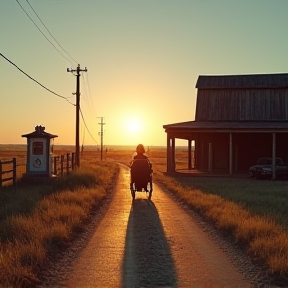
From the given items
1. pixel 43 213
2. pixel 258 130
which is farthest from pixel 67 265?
pixel 258 130

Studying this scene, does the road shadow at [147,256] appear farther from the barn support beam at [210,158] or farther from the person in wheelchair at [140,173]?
the barn support beam at [210,158]

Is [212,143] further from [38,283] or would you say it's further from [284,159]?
[38,283]

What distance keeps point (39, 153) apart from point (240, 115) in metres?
18.8

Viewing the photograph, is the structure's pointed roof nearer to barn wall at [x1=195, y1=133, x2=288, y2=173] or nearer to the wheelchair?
the wheelchair

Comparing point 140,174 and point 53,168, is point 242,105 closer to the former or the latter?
point 53,168

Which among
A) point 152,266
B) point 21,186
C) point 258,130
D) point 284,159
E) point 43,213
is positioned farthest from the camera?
point 284,159

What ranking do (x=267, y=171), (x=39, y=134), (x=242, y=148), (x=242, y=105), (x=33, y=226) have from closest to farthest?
(x=33, y=226), (x=39, y=134), (x=267, y=171), (x=242, y=148), (x=242, y=105)

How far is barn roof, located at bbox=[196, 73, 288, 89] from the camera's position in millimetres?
40256

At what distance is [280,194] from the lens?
23.3 meters

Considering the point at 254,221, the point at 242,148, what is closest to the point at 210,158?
the point at 242,148

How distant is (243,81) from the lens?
41.2 m

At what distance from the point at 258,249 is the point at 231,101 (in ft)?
102

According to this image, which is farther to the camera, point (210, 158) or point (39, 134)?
point (210, 158)

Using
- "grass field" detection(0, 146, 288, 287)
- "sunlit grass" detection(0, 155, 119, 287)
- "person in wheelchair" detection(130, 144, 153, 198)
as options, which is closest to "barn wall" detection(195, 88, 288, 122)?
"grass field" detection(0, 146, 288, 287)
